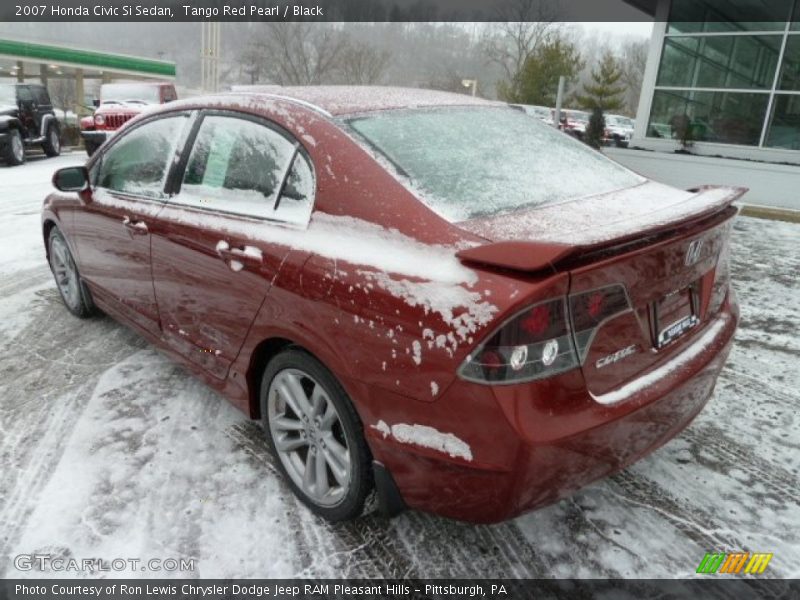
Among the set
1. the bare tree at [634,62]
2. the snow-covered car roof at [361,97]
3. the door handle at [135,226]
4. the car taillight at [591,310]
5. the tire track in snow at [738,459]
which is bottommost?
the tire track in snow at [738,459]

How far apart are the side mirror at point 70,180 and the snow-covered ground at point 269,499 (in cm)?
106

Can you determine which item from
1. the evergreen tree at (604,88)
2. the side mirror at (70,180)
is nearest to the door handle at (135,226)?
the side mirror at (70,180)

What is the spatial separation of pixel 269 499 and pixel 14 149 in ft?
47.0

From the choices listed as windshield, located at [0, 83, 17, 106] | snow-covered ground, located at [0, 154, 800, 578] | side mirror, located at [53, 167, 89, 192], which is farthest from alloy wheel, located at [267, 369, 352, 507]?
windshield, located at [0, 83, 17, 106]

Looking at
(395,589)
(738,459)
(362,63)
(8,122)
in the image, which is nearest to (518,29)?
(362,63)

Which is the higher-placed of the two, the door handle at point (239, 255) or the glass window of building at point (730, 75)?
the glass window of building at point (730, 75)

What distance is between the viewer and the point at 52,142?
1614 cm

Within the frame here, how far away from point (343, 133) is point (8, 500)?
2.01 meters

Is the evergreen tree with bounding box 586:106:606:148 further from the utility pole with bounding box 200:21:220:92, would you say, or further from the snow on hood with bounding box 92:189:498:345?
the utility pole with bounding box 200:21:220:92

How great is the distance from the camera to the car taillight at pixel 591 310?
1.77 metres

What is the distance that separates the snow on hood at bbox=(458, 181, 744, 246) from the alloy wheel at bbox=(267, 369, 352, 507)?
89 cm

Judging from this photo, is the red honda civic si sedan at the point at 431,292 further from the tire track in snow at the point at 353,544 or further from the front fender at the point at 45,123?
the front fender at the point at 45,123

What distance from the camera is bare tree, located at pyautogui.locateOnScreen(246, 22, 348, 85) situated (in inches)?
1912

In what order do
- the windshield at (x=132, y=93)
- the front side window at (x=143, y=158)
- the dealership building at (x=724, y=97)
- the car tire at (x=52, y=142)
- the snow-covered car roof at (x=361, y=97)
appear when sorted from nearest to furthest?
the snow-covered car roof at (x=361, y=97) → the front side window at (x=143, y=158) → the dealership building at (x=724, y=97) → the car tire at (x=52, y=142) → the windshield at (x=132, y=93)
